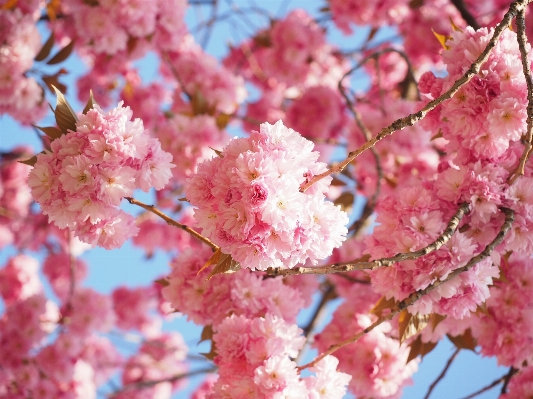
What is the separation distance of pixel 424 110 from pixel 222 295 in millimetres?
849

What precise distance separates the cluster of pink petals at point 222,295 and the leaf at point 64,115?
57 centimetres

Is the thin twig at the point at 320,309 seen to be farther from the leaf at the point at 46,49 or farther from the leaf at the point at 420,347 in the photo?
the leaf at the point at 46,49

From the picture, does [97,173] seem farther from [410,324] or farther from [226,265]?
[410,324]

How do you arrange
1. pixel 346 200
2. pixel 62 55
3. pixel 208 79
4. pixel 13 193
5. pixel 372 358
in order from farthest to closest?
Answer: pixel 13 193, pixel 208 79, pixel 346 200, pixel 62 55, pixel 372 358

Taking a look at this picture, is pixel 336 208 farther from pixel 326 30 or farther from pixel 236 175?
pixel 326 30

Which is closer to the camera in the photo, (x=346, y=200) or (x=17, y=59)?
(x=17, y=59)

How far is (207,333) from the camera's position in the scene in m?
1.71

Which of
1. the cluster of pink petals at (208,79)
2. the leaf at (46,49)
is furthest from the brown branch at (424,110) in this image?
the cluster of pink petals at (208,79)

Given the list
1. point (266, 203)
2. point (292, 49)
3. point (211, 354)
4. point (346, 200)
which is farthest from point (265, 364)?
point (292, 49)

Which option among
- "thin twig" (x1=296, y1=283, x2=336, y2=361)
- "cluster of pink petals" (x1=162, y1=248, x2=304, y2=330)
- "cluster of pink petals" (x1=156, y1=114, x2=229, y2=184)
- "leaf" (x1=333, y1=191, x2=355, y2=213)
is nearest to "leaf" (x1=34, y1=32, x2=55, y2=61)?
"cluster of pink petals" (x1=156, y1=114, x2=229, y2=184)

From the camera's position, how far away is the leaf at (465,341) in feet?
5.71

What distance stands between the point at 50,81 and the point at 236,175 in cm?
177

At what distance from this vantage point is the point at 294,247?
1.13 m

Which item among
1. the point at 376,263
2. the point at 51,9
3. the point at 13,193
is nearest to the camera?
the point at 376,263
